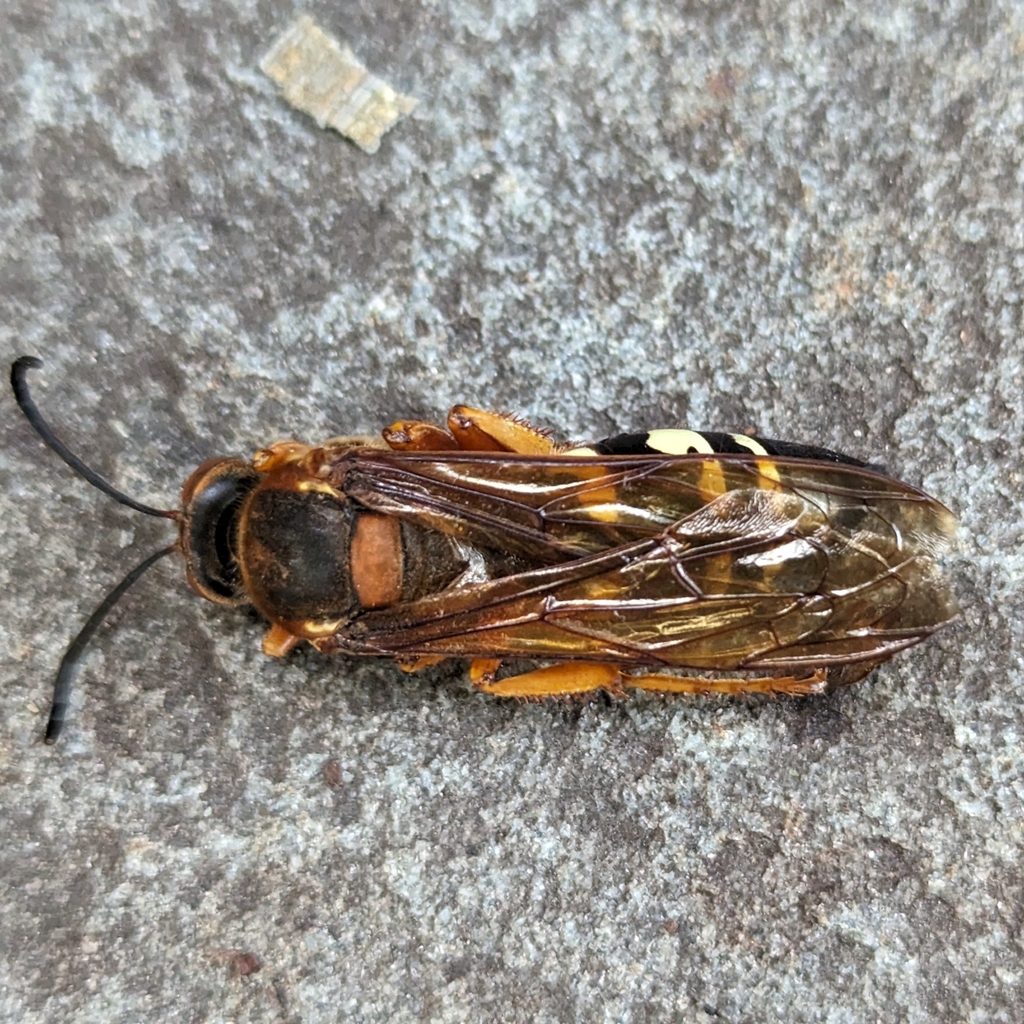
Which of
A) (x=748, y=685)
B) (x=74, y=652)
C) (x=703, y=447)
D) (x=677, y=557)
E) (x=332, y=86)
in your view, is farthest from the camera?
(x=332, y=86)

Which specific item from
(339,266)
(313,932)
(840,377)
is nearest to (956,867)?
(840,377)

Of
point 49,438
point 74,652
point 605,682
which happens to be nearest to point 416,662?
point 605,682

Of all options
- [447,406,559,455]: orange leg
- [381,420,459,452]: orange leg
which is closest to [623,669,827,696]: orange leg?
[447,406,559,455]: orange leg

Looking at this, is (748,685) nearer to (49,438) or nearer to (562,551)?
(562,551)

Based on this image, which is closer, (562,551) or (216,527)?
(562,551)

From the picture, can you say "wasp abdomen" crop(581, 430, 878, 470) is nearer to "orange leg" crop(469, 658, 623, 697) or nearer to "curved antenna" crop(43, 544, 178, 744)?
"orange leg" crop(469, 658, 623, 697)
